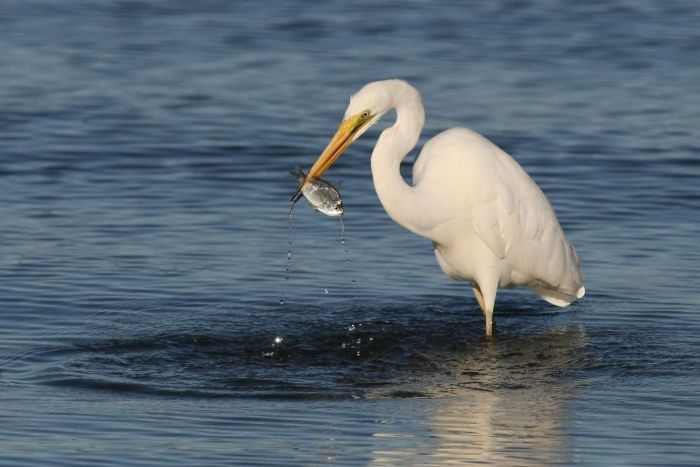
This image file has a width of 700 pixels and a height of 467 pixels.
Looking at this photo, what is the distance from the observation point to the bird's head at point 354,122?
8242 millimetres

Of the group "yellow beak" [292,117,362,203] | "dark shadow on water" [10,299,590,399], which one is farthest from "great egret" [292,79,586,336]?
"dark shadow on water" [10,299,590,399]

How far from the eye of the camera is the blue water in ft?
23.7

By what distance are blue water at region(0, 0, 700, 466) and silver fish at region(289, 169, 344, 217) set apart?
0.85 meters

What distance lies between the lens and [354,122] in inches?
326

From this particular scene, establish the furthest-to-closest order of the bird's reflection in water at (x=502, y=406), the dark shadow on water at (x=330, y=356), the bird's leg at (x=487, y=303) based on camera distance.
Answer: the bird's leg at (x=487, y=303)
the dark shadow on water at (x=330, y=356)
the bird's reflection in water at (x=502, y=406)

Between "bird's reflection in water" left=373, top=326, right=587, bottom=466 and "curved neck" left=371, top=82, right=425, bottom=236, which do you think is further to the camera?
"curved neck" left=371, top=82, right=425, bottom=236

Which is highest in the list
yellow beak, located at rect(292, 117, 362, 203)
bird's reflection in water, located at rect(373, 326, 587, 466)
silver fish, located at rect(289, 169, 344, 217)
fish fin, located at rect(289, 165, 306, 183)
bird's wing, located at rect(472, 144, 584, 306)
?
yellow beak, located at rect(292, 117, 362, 203)

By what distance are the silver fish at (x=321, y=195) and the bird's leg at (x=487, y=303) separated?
1.33 m

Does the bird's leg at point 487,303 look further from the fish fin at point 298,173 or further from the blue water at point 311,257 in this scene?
the fish fin at point 298,173

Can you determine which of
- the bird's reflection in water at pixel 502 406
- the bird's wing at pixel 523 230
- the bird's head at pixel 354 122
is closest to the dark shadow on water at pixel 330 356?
the bird's reflection in water at pixel 502 406

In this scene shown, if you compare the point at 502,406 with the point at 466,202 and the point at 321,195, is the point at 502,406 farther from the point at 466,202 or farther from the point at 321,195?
the point at 466,202

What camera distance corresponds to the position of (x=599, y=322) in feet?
31.8

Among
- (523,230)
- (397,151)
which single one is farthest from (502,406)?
(523,230)

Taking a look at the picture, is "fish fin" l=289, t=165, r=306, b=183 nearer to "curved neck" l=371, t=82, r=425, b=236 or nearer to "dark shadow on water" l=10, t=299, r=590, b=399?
"curved neck" l=371, t=82, r=425, b=236
